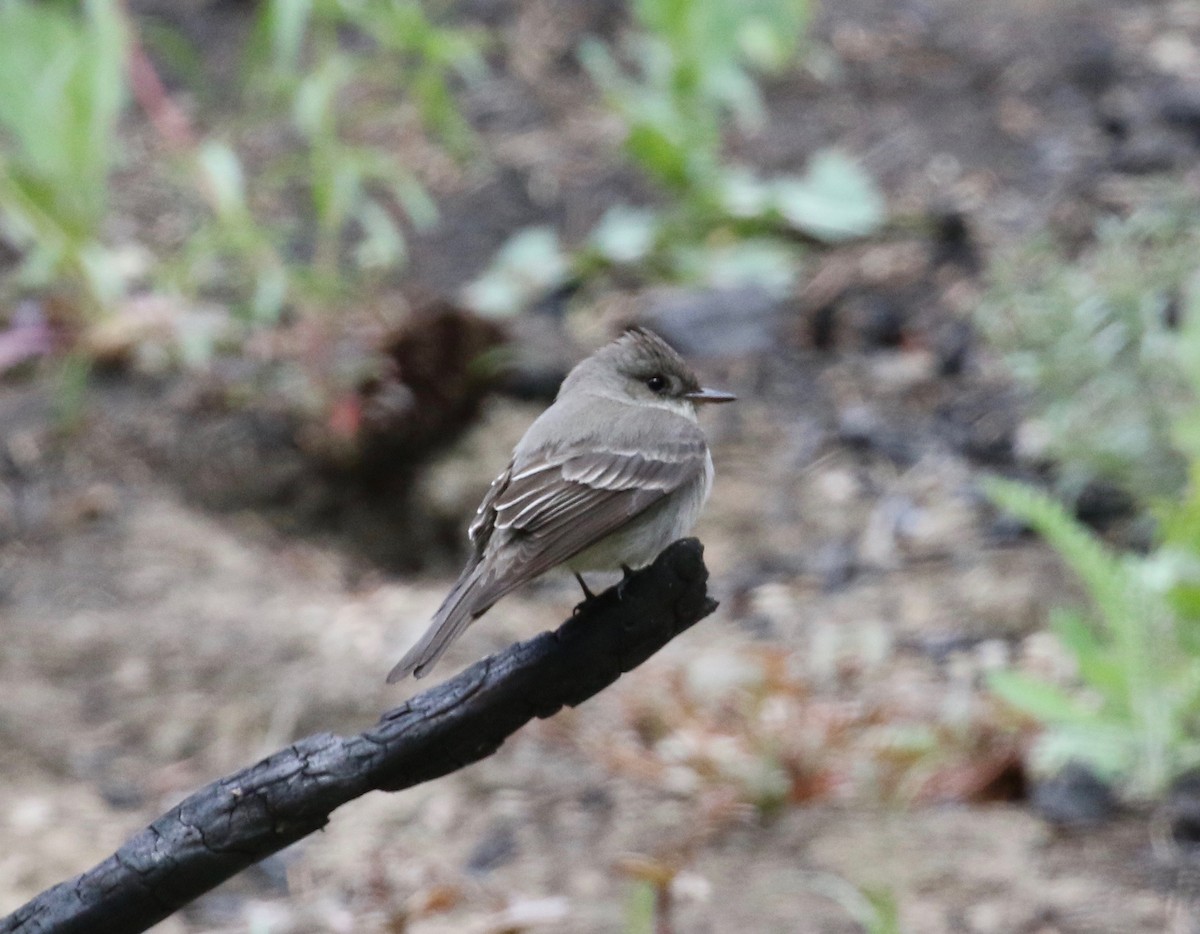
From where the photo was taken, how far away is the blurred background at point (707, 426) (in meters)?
3.79

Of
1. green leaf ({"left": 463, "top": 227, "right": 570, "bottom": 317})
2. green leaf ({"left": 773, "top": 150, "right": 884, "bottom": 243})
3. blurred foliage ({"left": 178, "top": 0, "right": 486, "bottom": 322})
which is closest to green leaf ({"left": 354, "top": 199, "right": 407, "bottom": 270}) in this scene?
blurred foliage ({"left": 178, "top": 0, "right": 486, "bottom": 322})

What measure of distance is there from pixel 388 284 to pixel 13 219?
150 cm

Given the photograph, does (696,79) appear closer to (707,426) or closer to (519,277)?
(519,277)

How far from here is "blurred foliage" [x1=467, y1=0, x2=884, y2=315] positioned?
21.6 feet

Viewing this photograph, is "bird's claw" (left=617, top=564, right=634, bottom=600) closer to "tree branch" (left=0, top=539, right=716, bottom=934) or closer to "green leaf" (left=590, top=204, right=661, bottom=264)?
"tree branch" (left=0, top=539, right=716, bottom=934)

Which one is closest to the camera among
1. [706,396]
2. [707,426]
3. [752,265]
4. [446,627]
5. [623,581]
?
[446,627]

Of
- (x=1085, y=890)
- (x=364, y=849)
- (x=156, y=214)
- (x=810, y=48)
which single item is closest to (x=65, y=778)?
(x=364, y=849)

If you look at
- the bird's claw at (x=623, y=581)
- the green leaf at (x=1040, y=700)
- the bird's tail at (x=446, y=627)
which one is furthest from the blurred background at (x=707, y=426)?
the bird's tail at (x=446, y=627)

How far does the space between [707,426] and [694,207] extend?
1343mm

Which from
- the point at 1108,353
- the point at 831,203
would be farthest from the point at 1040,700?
the point at 831,203

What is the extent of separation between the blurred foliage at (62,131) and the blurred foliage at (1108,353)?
3.19 meters

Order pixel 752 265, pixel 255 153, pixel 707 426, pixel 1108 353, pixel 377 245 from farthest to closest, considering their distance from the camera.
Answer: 1. pixel 255 153
2. pixel 377 245
3. pixel 752 265
4. pixel 707 426
5. pixel 1108 353

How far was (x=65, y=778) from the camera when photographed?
4.27 meters

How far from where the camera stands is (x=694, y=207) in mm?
6719
